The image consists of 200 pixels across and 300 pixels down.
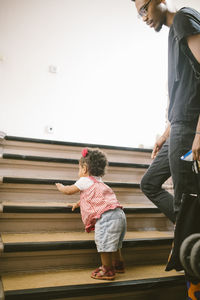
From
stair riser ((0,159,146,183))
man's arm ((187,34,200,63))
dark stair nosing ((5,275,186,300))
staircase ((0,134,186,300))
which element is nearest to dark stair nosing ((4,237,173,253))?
staircase ((0,134,186,300))

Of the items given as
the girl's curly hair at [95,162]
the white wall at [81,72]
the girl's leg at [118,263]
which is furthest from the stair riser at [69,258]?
the white wall at [81,72]

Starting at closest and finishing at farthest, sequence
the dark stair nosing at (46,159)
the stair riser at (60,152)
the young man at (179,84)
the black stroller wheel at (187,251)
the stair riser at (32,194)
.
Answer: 1. the black stroller wheel at (187,251)
2. the young man at (179,84)
3. the stair riser at (32,194)
4. the dark stair nosing at (46,159)
5. the stair riser at (60,152)

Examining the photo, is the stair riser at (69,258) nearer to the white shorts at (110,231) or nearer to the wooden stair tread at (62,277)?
the wooden stair tread at (62,277)

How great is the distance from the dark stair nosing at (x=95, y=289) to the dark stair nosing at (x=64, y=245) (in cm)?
26

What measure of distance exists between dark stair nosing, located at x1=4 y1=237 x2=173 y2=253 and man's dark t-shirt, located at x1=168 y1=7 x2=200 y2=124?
0.86 metres

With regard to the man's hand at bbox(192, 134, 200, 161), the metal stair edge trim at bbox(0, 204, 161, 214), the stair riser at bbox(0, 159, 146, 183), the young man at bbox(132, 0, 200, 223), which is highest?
the young man at bbox(132, 0, 200, 223)

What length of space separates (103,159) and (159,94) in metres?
3.19

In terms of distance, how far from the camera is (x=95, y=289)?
1.38 meters

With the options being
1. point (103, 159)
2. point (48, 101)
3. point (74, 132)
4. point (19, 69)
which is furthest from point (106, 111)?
point (103, 159)

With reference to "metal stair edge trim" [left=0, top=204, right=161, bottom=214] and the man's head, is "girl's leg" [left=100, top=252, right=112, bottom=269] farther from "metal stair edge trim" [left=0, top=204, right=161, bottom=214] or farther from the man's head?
the man's head

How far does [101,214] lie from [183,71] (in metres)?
0.95

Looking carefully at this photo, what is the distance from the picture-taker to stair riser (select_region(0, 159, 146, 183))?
2277 millimetres

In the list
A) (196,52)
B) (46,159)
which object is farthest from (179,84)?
(46,159)

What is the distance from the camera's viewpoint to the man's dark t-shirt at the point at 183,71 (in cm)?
114
